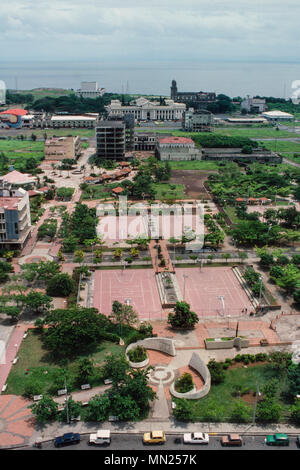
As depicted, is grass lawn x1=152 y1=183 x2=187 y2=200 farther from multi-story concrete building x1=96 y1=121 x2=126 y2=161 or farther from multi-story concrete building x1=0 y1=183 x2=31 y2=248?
multi-story concrete building x1=0 y1=183 x2=31 y2=248

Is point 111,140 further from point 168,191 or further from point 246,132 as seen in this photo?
point 246,132

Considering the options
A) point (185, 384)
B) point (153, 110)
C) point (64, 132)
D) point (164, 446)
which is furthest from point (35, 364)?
point (153, 110)

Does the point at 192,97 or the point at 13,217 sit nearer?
the point at 13,217

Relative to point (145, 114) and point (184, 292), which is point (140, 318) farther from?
point (145, 114)

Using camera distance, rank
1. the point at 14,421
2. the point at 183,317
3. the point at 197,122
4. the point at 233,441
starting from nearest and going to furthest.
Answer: the point at 233,441 → the point at 14,421 → the point at 183,317 → the point at 197,122

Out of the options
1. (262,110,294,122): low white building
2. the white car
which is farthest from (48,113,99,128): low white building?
the white car

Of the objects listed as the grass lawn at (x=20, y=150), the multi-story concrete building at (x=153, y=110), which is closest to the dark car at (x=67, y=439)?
the grass lawn at (x=20, y=150)
